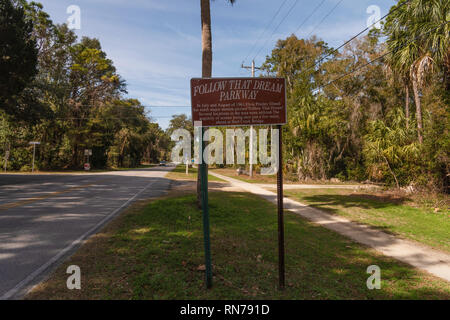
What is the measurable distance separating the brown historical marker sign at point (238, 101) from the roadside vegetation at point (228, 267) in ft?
7.77

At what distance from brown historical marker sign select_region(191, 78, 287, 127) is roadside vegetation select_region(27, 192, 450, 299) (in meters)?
2.37

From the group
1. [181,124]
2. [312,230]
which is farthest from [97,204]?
[181,124]

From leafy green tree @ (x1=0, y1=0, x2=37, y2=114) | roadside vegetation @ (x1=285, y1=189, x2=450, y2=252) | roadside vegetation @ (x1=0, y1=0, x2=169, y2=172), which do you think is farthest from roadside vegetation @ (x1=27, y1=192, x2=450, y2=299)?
roadside vegetation @ (x1=0, y1=0, x2=169, y2=172)

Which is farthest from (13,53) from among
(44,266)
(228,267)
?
(228,267)

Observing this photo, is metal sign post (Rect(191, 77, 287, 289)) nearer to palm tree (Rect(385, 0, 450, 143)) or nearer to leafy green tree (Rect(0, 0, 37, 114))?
palm tree (Rect(385, 0, 450, 143))

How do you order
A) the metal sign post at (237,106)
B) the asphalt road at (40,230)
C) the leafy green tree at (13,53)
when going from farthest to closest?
the leafy green tree at (13,53)
the asphalt road at (40,230)
the metal sign post at (237,106)

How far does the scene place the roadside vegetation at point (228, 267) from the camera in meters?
3.56

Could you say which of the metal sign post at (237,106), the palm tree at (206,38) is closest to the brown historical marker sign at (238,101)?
the metal sign post at (237,106)

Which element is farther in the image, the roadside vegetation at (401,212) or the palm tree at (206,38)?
the palm tree at (206,38)

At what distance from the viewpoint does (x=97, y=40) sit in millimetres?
40469

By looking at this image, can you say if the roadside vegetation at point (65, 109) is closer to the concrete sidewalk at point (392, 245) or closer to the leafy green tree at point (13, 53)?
the leafy green tree at point (13, 53)

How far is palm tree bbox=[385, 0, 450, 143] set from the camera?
34.2 ft

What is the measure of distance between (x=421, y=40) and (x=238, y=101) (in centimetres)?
1241
